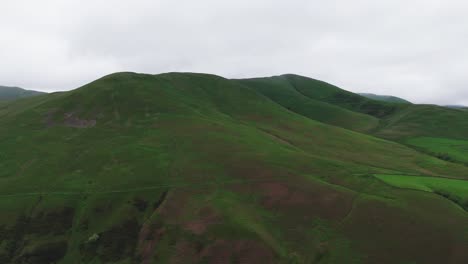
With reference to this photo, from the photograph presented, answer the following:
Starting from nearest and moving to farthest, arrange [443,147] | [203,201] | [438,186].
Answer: [203,201] → [438,186] → [443,147]


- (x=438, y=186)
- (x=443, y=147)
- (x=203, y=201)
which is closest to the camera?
(x=203, y=201)

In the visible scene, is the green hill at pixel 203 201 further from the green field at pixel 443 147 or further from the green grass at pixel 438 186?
the green field at pixel 443 147

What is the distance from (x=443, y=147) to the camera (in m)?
141

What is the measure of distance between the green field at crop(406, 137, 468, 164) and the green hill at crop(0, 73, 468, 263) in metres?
27.7

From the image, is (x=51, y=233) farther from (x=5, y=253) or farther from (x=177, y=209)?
(x=177, y=209)

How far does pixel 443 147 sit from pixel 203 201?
125m

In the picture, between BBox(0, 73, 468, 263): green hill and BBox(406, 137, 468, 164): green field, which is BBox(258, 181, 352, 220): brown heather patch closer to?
BBox(0, 73, 468, 263): green hill

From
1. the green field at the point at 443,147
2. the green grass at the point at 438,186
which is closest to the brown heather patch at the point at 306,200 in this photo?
the green grass at the point at 438,186

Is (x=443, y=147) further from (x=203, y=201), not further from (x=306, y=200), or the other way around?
(x=203, y=201)

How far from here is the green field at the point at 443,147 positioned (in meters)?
123

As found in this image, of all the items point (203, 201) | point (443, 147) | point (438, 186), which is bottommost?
point (203, 201)

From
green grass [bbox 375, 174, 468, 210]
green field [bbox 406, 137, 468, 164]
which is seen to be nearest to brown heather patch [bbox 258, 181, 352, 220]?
green grass [bbox 375, 174, 468, 210]

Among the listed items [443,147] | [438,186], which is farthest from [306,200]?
[443,147]

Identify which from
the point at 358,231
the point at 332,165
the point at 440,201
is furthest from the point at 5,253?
the point at 440,201
